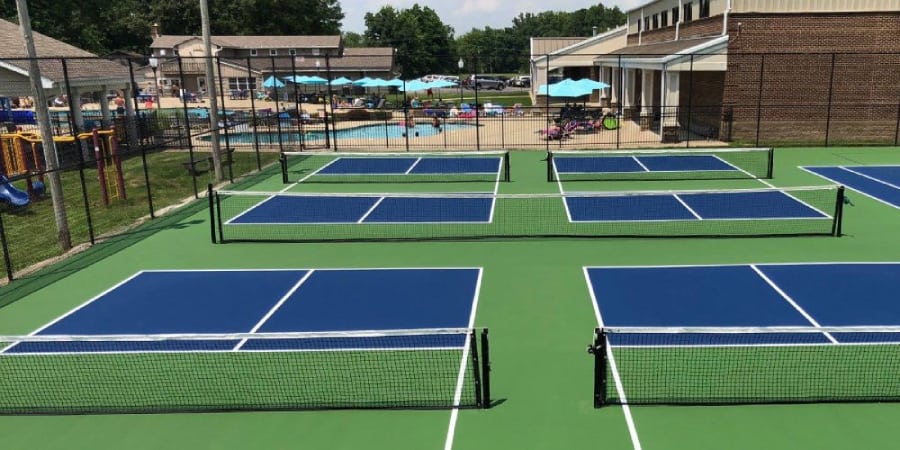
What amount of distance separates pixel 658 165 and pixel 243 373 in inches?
713

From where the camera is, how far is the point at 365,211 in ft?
58.5

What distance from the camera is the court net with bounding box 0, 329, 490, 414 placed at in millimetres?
7867

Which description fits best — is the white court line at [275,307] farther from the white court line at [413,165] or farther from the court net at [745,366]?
the white court line at [413,165]

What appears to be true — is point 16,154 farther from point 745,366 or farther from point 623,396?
point 745,366

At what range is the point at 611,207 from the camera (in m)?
17.5

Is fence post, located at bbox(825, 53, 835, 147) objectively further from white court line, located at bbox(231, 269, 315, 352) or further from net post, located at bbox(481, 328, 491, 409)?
net post, located at bbox(481, 328, 491, 409)

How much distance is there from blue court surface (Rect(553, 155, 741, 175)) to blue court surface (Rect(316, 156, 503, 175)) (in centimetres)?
254

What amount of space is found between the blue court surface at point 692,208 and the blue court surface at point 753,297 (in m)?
3.59

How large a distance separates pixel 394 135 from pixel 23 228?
840 inches

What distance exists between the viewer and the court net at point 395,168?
22047 millimetres

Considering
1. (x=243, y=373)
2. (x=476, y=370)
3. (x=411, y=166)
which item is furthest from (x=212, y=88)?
(x=476, y=370)

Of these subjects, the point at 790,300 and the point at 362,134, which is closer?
the point at 790,300

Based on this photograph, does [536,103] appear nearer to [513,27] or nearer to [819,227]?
[819,227]

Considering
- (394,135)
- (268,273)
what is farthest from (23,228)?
(394,135)
